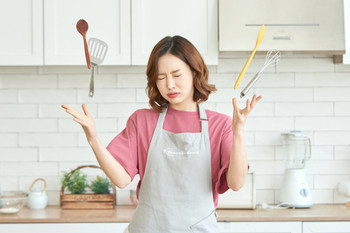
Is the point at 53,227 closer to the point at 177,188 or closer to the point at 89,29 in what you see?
the point at 89,29

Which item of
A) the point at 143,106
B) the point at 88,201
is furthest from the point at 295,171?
the point at 88,201

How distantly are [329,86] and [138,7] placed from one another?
1.30 metres

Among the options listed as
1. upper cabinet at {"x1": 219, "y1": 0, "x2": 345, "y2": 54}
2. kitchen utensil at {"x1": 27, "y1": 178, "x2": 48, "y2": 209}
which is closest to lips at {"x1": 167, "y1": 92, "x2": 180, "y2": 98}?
upper cabinet at {"x1": 219, "y1": 0, "x2": 345, "y2": 54}

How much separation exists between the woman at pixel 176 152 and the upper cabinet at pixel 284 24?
A: 1.08 metres

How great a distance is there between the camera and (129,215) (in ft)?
9.12

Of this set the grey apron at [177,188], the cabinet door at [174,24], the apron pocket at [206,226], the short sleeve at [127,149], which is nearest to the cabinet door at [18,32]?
the cabinet door at [174,24]

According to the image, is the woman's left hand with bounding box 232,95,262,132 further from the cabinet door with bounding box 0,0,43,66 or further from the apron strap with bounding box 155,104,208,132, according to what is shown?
the cabinet door with bounding box 0,0,43,66

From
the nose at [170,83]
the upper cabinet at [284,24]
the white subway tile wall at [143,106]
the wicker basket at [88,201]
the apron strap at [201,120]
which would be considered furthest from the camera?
the white subway tile wall at [143,106]

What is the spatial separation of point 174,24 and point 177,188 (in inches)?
52.5

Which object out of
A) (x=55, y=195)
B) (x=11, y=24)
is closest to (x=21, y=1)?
(x=11, y=24)

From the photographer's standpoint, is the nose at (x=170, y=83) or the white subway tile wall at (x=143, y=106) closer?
the nose at (x=170, y=83)

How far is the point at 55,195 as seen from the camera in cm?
320

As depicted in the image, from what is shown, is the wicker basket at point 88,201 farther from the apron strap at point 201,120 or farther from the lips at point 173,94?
the lips at point 173,94

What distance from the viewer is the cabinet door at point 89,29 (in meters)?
2.86
